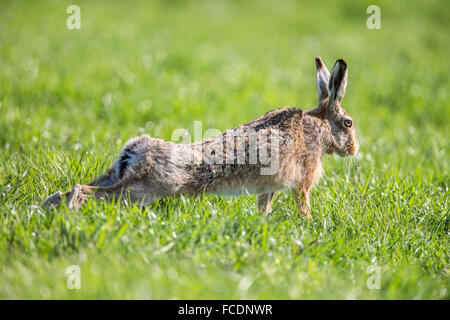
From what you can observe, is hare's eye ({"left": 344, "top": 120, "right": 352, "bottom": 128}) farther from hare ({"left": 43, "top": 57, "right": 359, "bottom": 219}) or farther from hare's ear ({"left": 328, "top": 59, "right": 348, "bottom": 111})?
hare's ear ({"left": 328, "top": 59, "right": 348, "bottom": 111})

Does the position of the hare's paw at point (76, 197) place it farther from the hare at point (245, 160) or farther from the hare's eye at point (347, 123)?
the hare's eye at point (347, 123)

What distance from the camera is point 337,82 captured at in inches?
192

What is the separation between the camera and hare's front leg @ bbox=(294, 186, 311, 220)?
4629 millimetres

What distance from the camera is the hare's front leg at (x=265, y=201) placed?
4953 mm

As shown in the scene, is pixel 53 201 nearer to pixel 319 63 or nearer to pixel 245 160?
pixel 245 160

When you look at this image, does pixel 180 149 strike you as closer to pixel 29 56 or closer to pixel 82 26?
pixel 29 56

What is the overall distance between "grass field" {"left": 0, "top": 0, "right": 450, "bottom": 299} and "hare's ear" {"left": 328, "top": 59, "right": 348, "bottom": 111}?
37.9 inches

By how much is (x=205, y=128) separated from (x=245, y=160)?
2517 millimetres

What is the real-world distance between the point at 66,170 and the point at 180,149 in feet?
4.47

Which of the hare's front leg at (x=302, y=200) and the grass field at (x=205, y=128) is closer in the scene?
the grass field at (x=205, y=128)

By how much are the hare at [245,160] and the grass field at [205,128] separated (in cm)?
21

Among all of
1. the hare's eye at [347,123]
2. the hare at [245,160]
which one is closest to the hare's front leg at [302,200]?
the hare at [245,160]

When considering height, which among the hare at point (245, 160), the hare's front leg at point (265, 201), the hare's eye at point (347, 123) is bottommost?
the hare's front leg at point (265, 201)

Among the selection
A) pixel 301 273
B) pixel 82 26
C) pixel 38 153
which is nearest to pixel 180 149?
pixel 301 273
